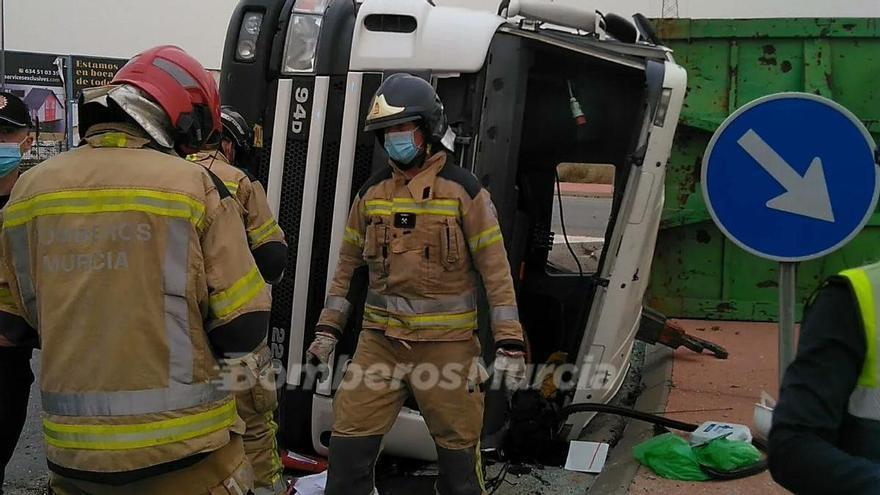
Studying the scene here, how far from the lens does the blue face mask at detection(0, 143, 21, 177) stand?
3.48 m

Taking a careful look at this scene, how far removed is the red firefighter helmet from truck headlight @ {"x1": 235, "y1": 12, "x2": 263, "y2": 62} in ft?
5.82

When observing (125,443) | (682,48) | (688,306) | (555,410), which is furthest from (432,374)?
(682,48)

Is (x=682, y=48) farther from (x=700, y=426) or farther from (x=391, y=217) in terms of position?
(x=391, y=217)

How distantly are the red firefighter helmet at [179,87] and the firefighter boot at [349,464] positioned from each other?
4.87ft

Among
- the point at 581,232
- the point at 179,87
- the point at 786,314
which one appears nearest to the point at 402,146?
the point at 179,87

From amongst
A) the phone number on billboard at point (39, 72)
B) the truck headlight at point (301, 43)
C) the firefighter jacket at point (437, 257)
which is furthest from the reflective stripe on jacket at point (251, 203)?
the phone number on billboard at point (39, 72)

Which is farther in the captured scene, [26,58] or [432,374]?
[26,58]

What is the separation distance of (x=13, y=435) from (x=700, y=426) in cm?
293

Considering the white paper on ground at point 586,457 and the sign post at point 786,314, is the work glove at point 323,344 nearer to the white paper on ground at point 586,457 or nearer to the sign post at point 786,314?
the white paper on ground at point 586,457

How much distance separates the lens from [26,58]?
59.7 ft

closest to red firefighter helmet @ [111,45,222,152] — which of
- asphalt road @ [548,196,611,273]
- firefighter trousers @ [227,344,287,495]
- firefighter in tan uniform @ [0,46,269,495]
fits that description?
firefighter in tan uniform @ [0,46,269,495]

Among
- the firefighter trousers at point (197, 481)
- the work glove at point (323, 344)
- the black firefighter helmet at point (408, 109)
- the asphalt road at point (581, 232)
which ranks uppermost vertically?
the black firefighter helmet at point (408, 109)

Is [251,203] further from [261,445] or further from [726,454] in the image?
[726,454]

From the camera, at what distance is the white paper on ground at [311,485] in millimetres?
3564
